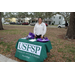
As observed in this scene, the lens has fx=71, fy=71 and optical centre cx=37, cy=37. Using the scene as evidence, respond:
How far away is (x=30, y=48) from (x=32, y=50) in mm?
121

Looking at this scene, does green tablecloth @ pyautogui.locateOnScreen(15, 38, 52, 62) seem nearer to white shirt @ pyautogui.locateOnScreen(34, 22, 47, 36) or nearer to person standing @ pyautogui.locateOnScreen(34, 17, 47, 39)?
person standing @ pyautogui.locateOnScreen(34, 17, 47, 39)

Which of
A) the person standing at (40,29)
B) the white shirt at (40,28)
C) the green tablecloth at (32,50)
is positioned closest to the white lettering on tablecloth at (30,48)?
the green tablecloth at (32,50)

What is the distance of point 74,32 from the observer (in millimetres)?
6812

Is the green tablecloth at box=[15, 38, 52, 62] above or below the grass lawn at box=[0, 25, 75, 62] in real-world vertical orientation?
above

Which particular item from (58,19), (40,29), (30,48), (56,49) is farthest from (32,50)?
(58,19)

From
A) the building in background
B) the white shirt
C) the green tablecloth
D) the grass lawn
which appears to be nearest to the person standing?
the white shirt

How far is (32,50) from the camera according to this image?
298cm

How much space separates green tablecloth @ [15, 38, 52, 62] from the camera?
112 inches

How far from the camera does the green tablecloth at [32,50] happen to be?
283cm

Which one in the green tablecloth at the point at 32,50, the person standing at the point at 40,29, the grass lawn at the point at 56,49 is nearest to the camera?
the green tablecloth at the point at 32,50

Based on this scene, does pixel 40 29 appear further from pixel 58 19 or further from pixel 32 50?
pixel 58 19

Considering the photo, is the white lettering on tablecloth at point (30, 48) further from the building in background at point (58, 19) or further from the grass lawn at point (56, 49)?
the building in background at point (58, 19)
